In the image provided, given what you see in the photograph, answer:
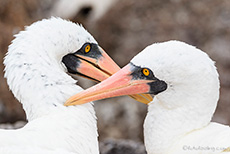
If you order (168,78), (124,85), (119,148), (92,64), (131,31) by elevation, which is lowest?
(119,148)

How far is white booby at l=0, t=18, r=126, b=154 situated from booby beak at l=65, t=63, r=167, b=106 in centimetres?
17

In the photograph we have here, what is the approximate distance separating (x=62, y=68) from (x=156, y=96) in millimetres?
925

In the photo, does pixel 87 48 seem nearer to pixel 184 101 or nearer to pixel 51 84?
pixel 51 84

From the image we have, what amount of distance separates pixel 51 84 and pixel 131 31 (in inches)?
264

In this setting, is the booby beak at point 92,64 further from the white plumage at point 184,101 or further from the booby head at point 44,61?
the white plumage at point 184,101

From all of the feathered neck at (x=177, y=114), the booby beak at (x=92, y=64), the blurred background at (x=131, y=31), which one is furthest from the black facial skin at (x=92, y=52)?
the blurred background at (x=131, y=31)

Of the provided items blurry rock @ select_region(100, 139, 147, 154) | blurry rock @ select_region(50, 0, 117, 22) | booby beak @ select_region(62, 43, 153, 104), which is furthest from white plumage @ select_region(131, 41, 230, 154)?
blurry rock @ select_region(50, 0, 117, 22)

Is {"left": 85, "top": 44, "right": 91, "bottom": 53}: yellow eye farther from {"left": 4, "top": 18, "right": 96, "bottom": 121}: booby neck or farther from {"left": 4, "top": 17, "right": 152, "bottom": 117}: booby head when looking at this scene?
{"left": 4, "top": 18, "right": 96, "bottom": 121}: booby neck

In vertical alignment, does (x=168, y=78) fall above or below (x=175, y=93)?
above

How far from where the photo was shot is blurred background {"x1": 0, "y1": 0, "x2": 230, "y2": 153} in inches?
390

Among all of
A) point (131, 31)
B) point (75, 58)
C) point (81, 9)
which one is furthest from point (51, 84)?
point (81, 9)

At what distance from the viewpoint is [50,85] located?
4.16m

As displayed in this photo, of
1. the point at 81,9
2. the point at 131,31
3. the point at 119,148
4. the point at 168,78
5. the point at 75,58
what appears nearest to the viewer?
the point at 168,78

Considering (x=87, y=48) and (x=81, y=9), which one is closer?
(x=87, y=48)
